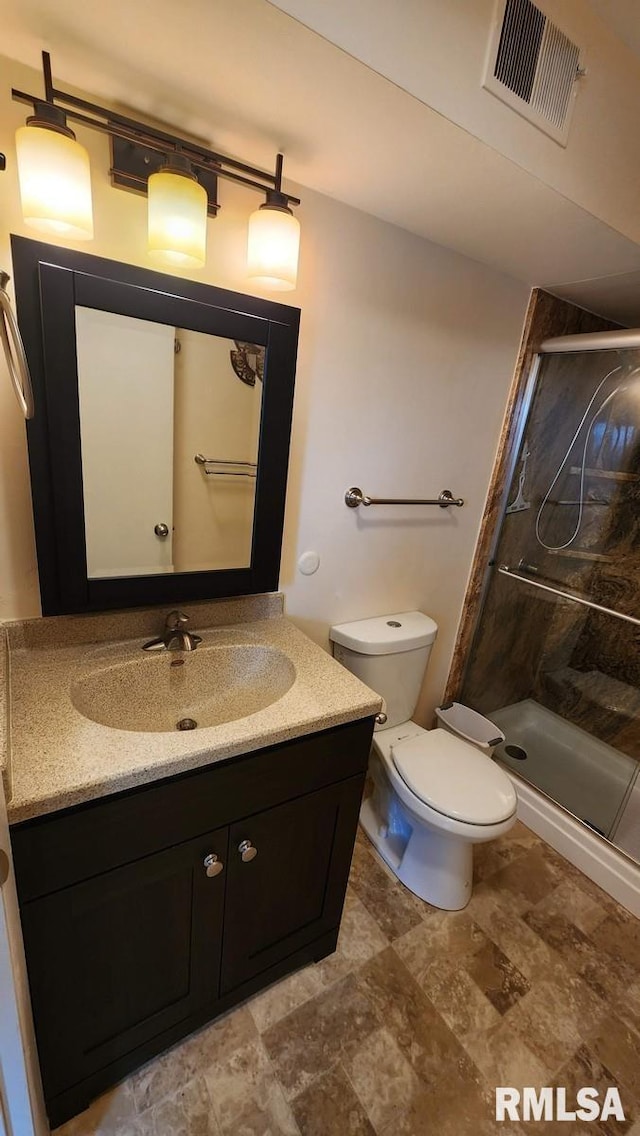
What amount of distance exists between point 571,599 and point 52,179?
6.79ft

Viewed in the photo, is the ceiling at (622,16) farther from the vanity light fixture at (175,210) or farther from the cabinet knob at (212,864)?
the cabinet knob at (212,864)

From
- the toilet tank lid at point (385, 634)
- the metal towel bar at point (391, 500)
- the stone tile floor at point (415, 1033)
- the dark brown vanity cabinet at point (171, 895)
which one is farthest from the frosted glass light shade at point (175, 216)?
the stone tile floor at point (415, 1033)

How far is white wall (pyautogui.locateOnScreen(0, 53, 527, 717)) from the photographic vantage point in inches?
39.6

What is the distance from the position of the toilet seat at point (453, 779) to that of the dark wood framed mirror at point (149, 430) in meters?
0.81

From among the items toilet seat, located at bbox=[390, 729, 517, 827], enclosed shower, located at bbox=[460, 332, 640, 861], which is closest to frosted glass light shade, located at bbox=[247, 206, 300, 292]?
enclosed shower, located at bbox=[460, 332, 640, 861]

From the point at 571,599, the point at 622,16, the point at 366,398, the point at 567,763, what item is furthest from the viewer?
the point at 567,763

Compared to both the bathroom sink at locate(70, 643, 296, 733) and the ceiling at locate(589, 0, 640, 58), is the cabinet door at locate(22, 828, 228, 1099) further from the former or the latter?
the ceiling at locate(589, 0, 640, 58)

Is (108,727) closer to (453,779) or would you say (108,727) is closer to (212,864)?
(212,864)

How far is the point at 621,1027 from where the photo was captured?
1.26 metres

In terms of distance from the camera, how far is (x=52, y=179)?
30.5 inches

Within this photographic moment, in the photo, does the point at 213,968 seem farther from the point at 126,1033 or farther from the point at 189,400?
the point at 189,400

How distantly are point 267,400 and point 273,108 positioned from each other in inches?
21.3

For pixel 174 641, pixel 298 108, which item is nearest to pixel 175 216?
pixel 298 108

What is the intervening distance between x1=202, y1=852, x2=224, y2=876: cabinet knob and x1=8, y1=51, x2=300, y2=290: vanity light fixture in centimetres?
123
